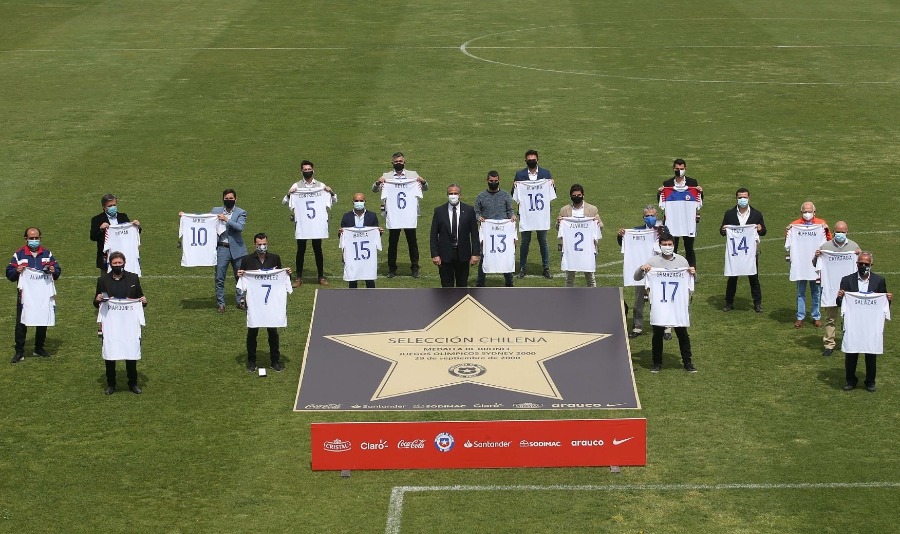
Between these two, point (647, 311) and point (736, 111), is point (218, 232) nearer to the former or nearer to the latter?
point (647, 311)

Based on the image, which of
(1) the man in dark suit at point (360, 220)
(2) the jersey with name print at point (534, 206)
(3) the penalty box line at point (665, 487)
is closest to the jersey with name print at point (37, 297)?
(1) the man in dark suit at point (360, 220)

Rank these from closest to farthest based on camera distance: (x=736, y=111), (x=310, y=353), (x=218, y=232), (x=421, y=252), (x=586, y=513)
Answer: (x=586, y=513), (x=310, y=353), (x=218, y=232), (x=421, y=252), (x=736, y=111)

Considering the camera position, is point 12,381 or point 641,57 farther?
point 641,57

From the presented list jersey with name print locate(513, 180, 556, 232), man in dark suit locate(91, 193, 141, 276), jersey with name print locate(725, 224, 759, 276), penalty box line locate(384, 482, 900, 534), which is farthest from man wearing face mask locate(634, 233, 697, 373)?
man in dark suit locate(91, 193, 141, 276)

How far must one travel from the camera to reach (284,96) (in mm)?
46531

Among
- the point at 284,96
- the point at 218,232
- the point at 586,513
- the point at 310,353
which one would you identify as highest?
the point at 284,96

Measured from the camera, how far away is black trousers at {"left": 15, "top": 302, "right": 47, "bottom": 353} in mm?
26156

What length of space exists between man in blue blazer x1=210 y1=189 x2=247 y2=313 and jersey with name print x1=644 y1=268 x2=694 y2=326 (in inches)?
335

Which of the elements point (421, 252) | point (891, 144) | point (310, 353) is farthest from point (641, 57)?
point (310, 353)

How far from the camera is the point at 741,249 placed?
28.4m

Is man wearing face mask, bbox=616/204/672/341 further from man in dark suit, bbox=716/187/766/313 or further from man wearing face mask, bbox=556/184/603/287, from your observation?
man in dark suit, bbox=716/187/766/313

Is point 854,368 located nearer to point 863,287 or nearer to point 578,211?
point 863,287

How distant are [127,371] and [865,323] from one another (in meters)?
12.5

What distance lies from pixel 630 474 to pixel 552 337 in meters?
4.07
